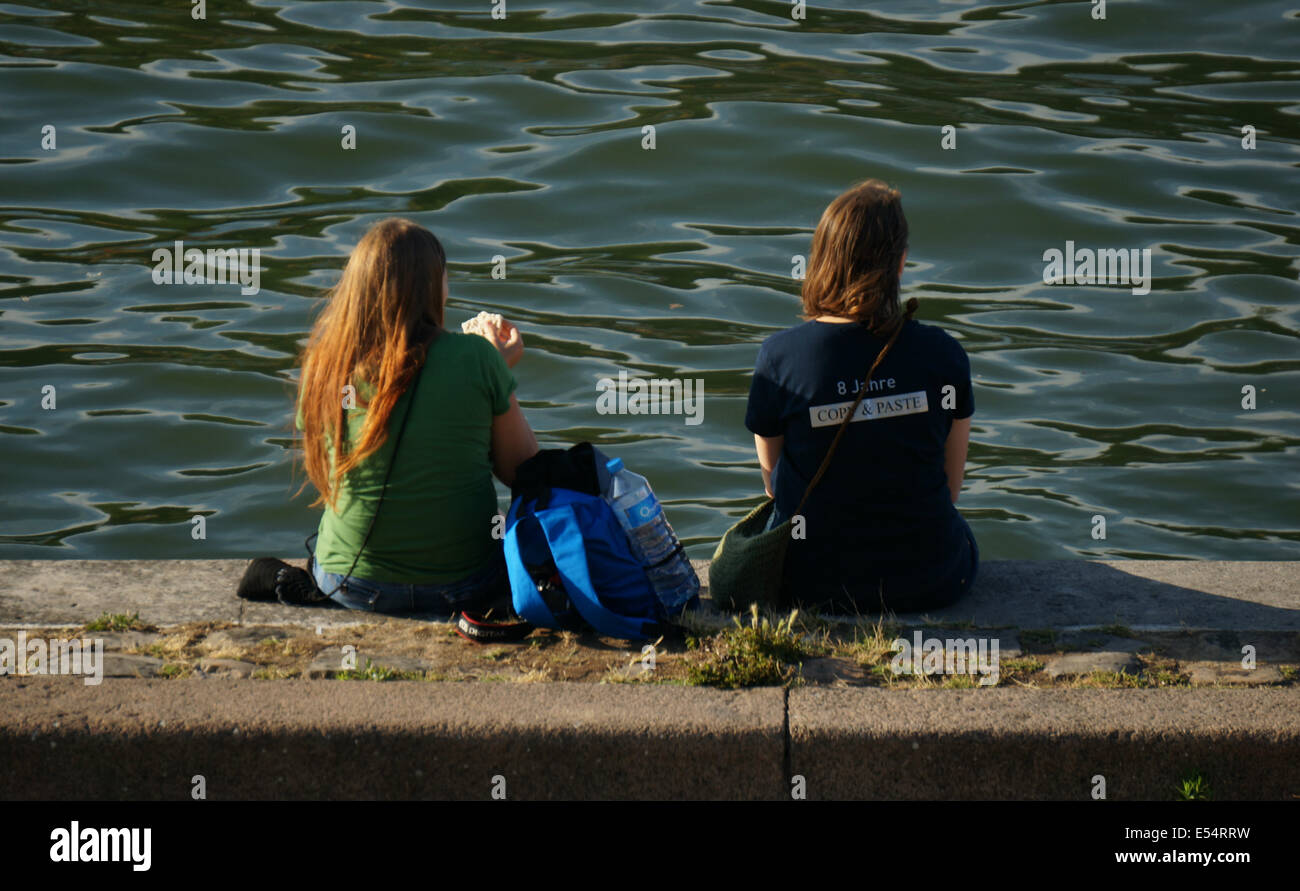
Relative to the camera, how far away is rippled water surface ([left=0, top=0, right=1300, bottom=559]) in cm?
761

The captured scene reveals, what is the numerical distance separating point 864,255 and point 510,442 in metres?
1.20

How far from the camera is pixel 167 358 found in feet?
28.7

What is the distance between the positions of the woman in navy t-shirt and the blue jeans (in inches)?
37.4

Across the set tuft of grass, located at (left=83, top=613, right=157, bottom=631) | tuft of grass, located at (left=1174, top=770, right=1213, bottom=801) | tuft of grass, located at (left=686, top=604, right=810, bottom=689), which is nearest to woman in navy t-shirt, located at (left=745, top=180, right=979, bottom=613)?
tuft of grass, located at (left=686, top=604, right=810, bottom=689)

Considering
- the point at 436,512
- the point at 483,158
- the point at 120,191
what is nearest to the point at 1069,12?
the point at 483,158

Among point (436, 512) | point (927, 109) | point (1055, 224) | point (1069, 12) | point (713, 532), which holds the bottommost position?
point (713, 532)

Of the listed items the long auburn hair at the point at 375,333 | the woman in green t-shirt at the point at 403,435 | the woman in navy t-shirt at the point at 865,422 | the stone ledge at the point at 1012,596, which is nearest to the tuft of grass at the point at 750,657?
the woman in navy t-shirt at the point at 865,422

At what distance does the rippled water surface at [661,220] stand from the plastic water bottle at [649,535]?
2.57 m

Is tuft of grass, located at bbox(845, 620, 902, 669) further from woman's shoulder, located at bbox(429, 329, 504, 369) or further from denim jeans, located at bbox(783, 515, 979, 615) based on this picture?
woman's shoulder, located at bbox(429, 329, 504, 369)

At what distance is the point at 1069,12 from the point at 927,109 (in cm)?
272

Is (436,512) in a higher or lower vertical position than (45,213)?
lower

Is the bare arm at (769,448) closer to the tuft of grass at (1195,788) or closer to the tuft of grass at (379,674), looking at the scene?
the tuft of grass at (379,674)

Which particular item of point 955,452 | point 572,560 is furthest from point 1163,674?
point 572,560
